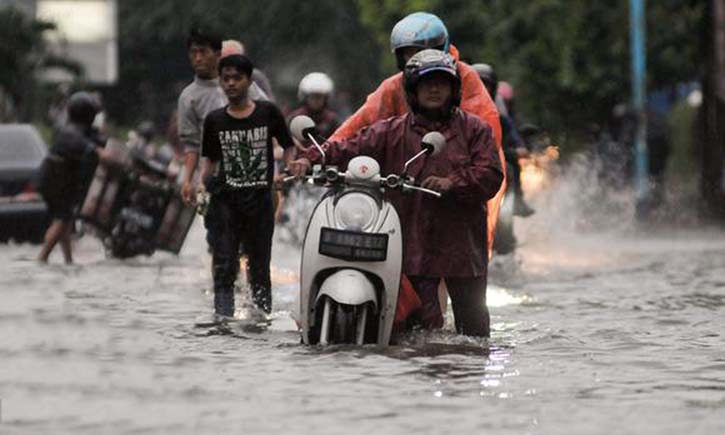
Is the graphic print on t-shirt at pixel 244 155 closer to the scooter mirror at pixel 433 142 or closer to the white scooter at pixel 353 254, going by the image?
the white scooter at pixel 353 254

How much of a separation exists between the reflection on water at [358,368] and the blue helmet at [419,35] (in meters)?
1.55

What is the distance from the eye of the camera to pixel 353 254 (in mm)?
11727

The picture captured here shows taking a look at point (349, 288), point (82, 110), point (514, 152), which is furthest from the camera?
point (82, 110)

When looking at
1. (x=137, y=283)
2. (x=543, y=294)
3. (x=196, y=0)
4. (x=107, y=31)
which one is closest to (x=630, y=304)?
(x=543, y=294)

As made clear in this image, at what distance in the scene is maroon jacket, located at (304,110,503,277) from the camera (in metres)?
11.9

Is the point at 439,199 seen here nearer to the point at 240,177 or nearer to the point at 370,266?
the point at 370,266

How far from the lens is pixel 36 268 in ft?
67.7

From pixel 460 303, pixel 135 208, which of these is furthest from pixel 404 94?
pixel 135 208

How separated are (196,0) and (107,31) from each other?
61.5 ft

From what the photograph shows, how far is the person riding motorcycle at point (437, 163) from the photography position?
39.1 feet

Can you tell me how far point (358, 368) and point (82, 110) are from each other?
11.2 meters

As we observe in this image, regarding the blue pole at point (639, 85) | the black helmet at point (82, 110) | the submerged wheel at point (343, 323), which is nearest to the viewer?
the submerged wheel at point (343, 323)

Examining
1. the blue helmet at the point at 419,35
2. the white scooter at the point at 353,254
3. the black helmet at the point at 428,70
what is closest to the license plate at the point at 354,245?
the white scooter at the point at 353,254

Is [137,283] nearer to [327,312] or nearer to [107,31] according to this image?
[327,312]
